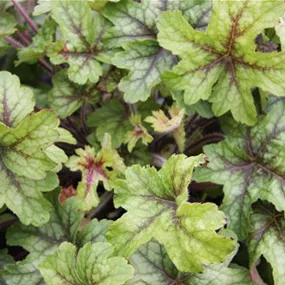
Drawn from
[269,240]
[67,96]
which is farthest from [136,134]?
[269,240]

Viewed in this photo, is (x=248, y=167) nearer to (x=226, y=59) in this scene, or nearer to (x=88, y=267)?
(x=226, y=59)

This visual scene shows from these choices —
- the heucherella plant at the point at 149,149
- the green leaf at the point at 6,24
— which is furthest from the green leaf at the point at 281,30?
the green leaf at the point at 6,24

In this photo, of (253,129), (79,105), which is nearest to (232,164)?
(253,129)

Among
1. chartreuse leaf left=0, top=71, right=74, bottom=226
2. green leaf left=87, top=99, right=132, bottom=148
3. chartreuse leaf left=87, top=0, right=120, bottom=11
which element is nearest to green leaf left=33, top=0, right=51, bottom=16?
chartreuse leaf left=87, top=0, right=120, bottom=11

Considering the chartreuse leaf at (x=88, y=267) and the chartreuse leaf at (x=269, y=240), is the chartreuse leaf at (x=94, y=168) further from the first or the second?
the chartreuse leaf at (x=269, y=240)

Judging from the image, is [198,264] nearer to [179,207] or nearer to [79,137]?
[179,207]
